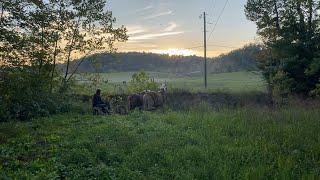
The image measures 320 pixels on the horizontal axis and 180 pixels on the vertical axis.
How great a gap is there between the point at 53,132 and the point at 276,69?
1003 inches

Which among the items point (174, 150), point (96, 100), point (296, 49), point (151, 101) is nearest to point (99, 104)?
point (96, 100)

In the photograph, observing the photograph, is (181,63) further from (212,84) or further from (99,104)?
(99,104)

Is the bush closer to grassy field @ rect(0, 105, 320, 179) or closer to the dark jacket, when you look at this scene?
grassy field @ rect(0, 105, 320, 179)

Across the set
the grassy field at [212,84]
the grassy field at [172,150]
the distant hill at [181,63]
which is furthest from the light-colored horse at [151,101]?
the distant hill at [181,63]

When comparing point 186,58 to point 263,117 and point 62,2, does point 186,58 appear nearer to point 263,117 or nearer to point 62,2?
point 62,2

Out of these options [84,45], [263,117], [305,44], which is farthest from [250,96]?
[263,117]

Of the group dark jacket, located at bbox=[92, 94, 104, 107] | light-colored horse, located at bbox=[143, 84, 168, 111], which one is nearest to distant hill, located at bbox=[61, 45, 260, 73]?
light-colored horse, located at bbox=[143, 84, 168, 111]

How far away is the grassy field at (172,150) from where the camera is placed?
33.6ft

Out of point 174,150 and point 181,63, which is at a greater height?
point 174,150

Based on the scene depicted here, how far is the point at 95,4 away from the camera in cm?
3388

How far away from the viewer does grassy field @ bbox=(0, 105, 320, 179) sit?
1025 centimetres

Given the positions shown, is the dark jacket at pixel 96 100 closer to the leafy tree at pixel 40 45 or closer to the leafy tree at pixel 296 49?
the leafy tree at pixel 40 45

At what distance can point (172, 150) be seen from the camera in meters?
12.7

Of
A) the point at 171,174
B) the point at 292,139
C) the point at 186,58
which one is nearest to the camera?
the point at 171,174
